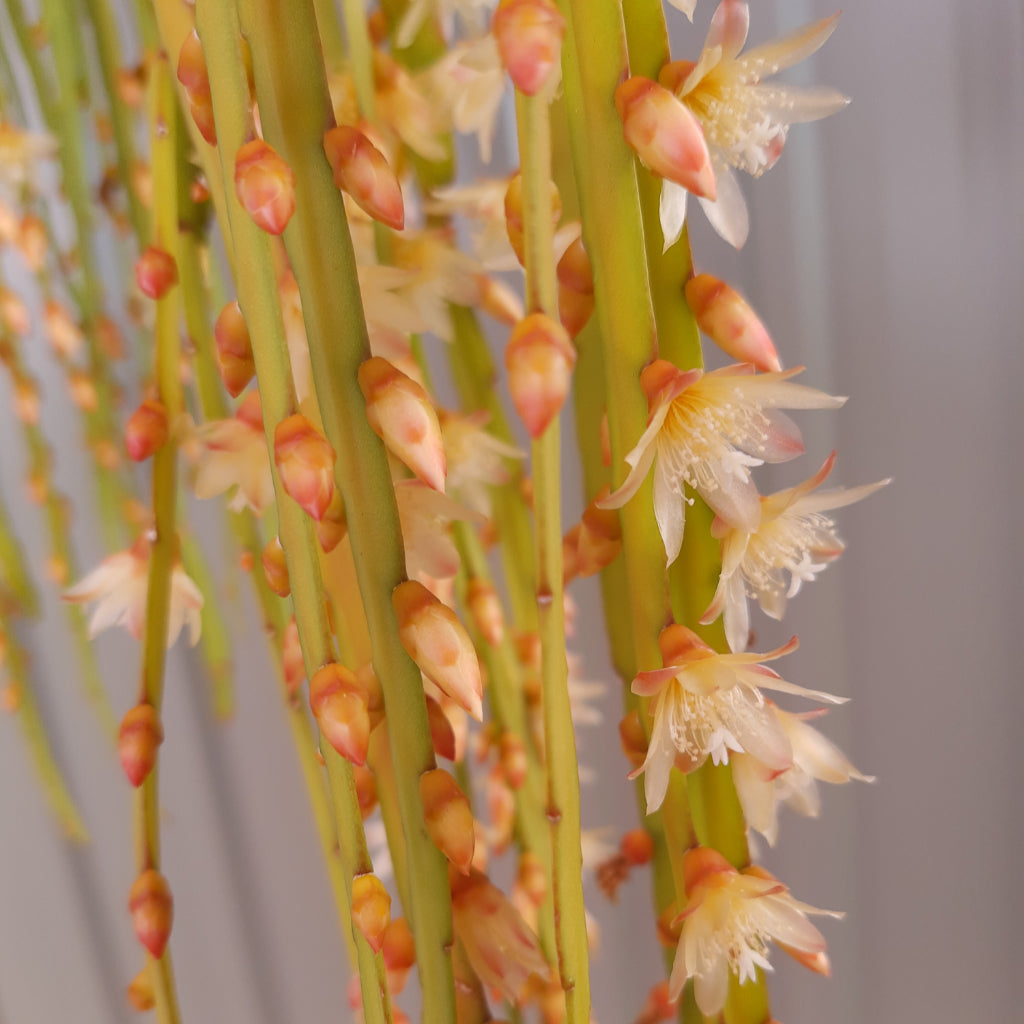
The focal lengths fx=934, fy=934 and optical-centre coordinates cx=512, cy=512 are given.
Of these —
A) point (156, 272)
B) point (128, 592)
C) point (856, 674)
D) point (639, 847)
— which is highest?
point (156, 272)

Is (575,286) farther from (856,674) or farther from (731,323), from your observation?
(856,674)

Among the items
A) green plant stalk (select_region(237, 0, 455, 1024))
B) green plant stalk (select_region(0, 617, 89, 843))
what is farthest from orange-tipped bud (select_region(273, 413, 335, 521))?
green plant stalk (select_region(0, 617, 89, 843))

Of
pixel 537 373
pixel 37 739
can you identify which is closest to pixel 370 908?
pixel 537 373

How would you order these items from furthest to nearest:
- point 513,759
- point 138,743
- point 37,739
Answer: point 37,739 < point 513,759 < point 138,743

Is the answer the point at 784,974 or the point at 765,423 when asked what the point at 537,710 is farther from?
the point at 784,974

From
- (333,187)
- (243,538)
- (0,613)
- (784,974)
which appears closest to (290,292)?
(333,187)

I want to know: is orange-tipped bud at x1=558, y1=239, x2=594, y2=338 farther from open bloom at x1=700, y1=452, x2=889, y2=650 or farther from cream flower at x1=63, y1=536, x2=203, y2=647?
cream flower at x1=63, y1=536, x2=203, y2=647

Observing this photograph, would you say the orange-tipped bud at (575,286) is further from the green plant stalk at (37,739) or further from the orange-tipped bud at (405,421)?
the green plant stalk at (37,739)
